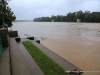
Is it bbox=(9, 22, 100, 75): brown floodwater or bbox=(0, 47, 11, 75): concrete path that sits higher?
bbox=(0, 47, 11, 75): concrete path

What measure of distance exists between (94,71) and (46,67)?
8.98ft

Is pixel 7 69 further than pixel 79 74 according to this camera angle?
No

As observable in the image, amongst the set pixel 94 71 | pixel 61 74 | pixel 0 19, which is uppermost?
pixel 0 19

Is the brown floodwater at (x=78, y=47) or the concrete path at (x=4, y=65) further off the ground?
the concrete path at (x=4, y=65)

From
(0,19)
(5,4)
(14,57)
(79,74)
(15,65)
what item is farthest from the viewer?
(5,4)

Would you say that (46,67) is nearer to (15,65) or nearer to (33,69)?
(33,69)

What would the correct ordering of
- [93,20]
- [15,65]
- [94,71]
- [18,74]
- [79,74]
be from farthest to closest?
[93,20] < [94,71] < [79,74] < [15,65] < [18,74]

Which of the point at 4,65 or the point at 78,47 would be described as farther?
the point at 78,47

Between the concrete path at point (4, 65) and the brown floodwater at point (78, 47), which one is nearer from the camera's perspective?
the concrete path at point (4, 65)

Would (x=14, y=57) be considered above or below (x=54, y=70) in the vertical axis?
above

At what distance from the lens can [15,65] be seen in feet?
13.5

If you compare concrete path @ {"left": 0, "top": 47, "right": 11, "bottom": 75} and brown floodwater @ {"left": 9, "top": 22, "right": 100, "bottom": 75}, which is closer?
concrete path @ {"left": 0, "top": 47, "right": 11, "bottom": 75}

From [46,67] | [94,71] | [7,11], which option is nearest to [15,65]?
[46,67]

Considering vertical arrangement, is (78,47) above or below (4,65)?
below
